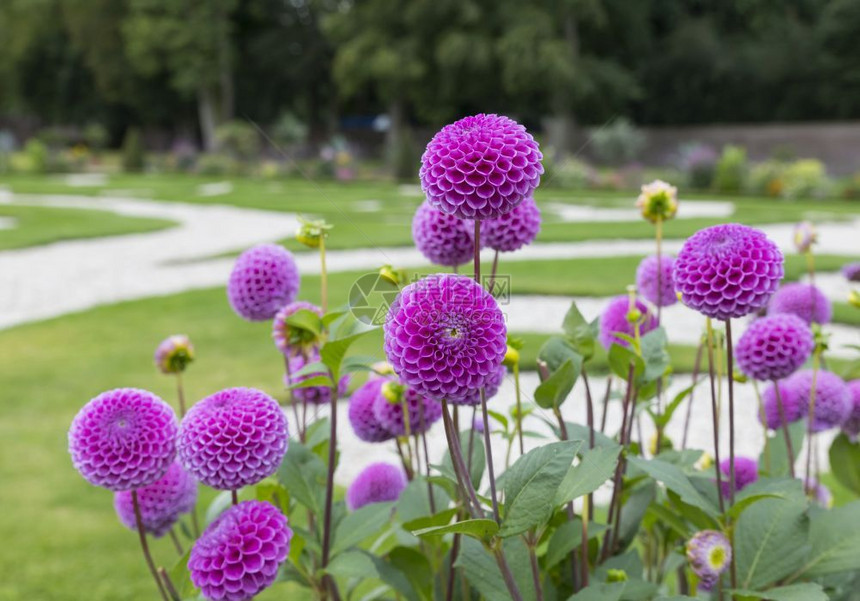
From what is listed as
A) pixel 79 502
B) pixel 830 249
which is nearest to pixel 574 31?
pixel 830 249

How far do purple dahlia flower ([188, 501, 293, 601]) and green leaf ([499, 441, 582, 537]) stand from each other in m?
0.28

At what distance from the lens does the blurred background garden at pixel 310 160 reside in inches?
161

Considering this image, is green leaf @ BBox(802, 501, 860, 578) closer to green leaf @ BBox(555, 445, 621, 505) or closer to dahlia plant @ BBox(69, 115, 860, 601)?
dahlia plant @ BBox(69, 115, 860, 601)

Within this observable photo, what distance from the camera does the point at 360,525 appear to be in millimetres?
1232

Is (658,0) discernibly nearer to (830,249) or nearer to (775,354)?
(830,249)

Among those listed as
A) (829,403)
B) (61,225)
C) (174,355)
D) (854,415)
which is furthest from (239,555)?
(61,225)

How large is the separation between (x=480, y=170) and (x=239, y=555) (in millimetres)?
521

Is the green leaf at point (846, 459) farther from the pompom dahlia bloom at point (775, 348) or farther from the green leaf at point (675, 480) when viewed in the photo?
the green leaf at point (675, 480)

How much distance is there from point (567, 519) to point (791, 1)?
29.5 metres

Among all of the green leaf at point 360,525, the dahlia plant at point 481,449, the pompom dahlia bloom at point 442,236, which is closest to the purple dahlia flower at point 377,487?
the dahlia plant at point 481,449

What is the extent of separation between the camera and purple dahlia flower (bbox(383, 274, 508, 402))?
79 centimetres

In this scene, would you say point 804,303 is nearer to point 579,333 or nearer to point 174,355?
point 579,333

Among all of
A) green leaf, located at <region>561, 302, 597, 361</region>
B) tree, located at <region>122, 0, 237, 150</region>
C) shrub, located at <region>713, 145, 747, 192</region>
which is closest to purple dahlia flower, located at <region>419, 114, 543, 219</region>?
green leaf, located at <region>561, 302, 597, 361</region>

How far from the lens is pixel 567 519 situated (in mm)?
1248
